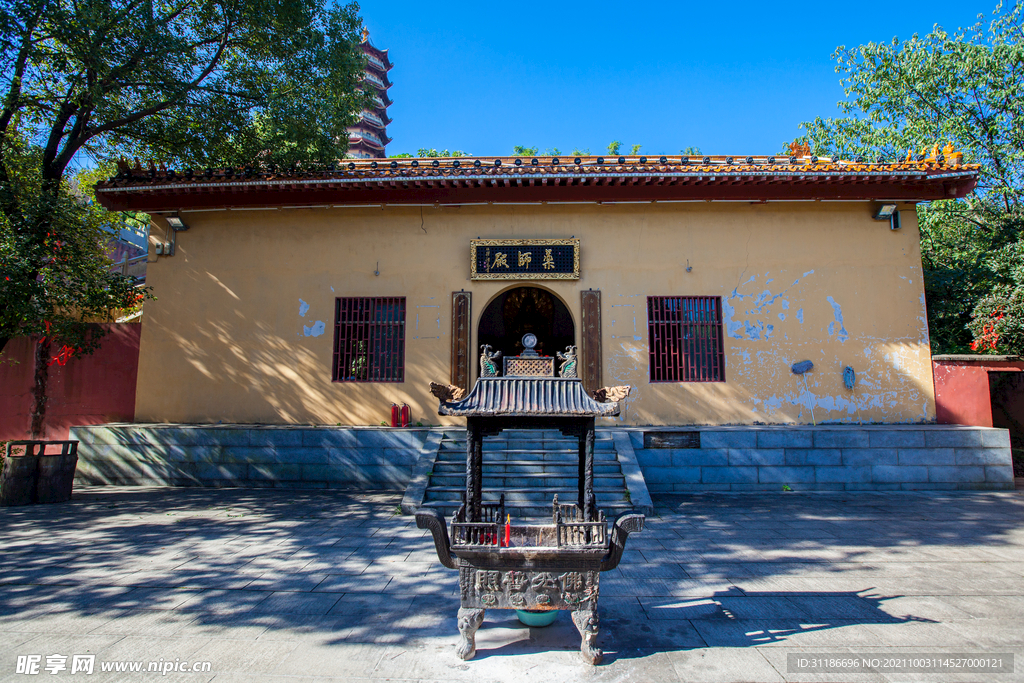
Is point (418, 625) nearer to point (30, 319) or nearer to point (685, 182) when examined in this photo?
point (30, 319)

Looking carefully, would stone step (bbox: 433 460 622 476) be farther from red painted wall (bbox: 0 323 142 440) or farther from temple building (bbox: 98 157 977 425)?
red painted wall (bbox: 0 323 142 440)

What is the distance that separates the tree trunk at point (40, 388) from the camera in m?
9.48

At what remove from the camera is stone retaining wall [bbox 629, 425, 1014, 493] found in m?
8.22

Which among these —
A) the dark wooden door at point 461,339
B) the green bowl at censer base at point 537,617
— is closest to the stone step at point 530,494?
the dark wooden door at point 461,339

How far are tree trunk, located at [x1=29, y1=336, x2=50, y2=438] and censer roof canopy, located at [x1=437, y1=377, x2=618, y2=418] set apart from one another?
9505 mm

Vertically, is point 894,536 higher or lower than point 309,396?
lower

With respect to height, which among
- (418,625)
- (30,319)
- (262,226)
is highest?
(262,226)

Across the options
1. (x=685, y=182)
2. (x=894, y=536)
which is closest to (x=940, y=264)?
(x=685, y=182)

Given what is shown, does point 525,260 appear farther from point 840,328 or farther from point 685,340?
point 840,328

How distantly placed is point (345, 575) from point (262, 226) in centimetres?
723

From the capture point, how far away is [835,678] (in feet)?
9.93

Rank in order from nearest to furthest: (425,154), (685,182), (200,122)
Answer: (200,122) → (685,182) → (425,154)

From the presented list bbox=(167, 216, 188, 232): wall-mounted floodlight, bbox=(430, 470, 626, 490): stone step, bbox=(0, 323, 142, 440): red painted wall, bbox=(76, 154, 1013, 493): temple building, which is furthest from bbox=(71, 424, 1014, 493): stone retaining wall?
bbox=(167, 216, 188, 232): wall-mounted floodlight

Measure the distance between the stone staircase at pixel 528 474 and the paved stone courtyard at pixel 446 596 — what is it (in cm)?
68
